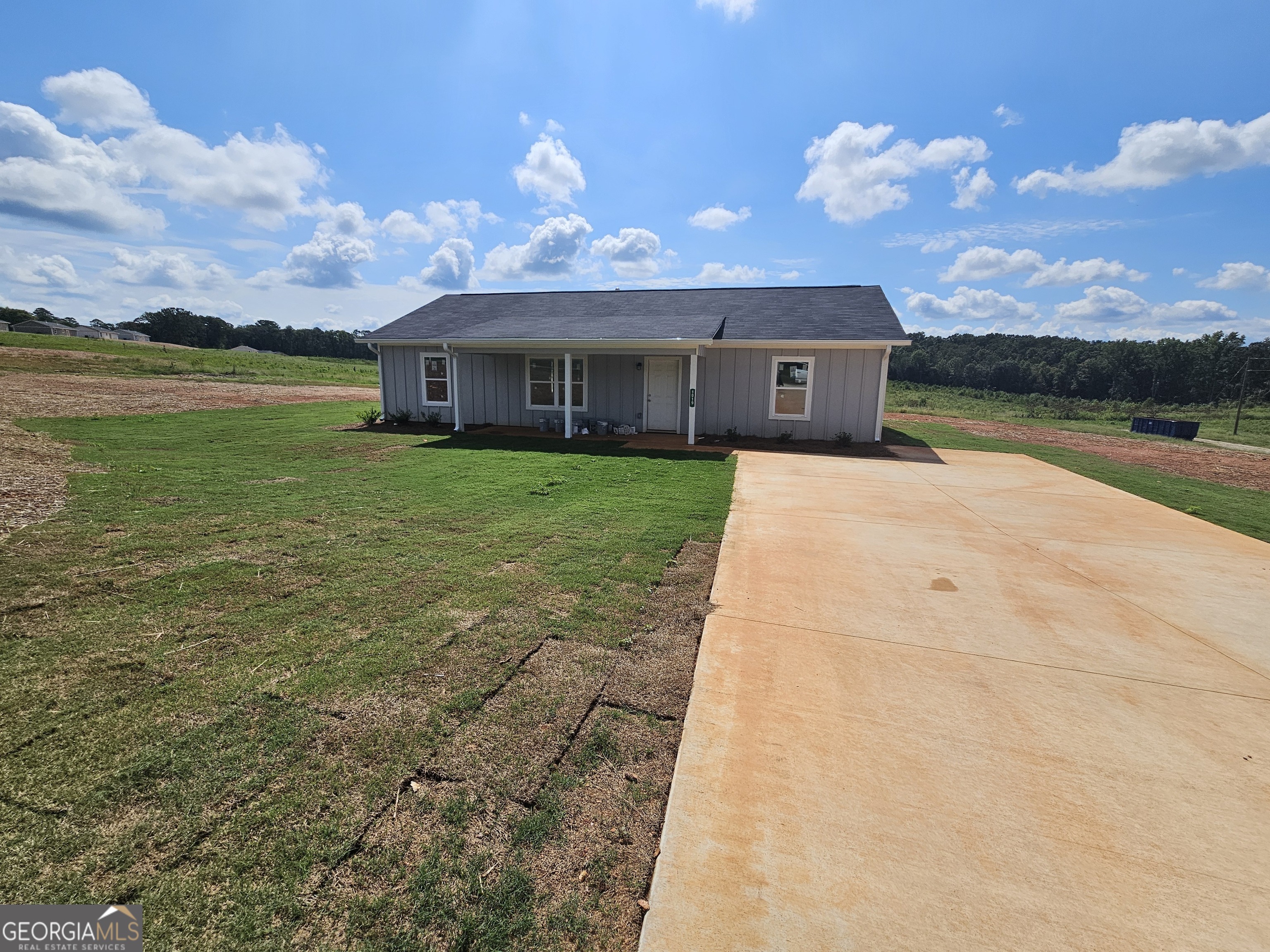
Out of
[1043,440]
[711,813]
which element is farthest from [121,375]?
[1043,440]

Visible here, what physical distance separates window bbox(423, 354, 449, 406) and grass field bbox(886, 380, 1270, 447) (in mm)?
15217

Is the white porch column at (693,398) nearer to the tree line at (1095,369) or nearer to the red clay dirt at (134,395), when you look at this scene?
the red clay dirt at (134,395)

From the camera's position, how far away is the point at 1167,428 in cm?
1922

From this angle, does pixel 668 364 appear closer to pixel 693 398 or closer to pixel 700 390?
pixel 700 390

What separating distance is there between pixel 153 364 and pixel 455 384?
30653mm

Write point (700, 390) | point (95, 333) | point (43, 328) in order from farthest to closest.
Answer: point (95, 333) < point (43, 328) < point (700, 390)

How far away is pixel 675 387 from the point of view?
44.3 ft

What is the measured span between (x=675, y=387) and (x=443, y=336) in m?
5.95

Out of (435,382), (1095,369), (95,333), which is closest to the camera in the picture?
(435,382)

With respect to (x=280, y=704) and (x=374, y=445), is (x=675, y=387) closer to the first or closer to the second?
(x=374, y=445)

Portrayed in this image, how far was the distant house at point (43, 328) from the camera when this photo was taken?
78312 mm

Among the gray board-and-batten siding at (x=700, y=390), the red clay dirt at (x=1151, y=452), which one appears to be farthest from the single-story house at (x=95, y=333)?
the red clay dirt at (x=1151, y=452)

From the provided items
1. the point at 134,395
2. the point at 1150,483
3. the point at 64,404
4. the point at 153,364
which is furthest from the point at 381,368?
the point at 153,364

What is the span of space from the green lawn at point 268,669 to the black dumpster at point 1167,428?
2149cm
